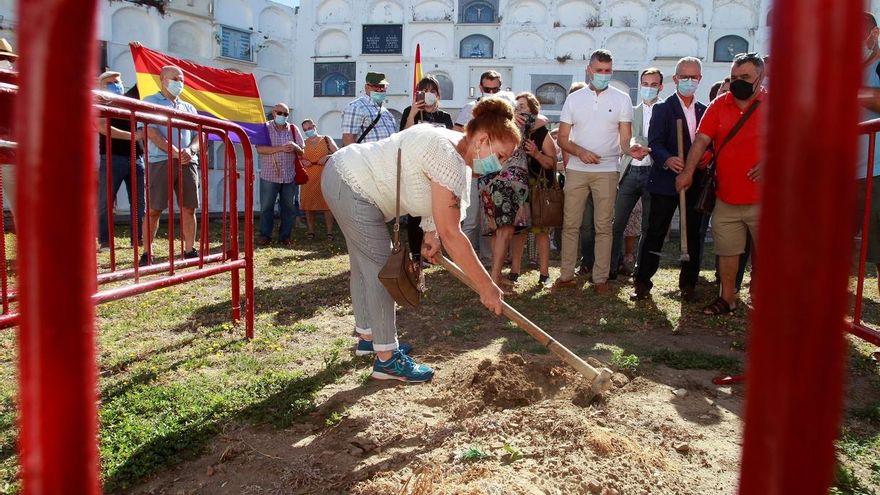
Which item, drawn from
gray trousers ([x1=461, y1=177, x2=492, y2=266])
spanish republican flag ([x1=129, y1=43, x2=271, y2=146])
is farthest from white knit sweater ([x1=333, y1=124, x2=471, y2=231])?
spanish republican flag ([x1=129, y1=43, x2=271, y2=146])

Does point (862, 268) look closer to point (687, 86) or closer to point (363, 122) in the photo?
point (687, 86)

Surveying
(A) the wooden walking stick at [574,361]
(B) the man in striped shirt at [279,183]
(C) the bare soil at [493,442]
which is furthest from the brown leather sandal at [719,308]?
(B) the man in striped shirt at [279,183]

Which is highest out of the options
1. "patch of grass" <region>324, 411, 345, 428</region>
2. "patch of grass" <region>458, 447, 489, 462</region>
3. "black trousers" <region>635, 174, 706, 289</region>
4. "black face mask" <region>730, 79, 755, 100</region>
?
"black face mask" <region>730, 79, 755, 100</region>

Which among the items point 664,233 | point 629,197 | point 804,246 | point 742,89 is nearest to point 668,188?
point 664,233

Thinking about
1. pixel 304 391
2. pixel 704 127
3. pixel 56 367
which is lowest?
pixel 304 391

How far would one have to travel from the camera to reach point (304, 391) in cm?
319

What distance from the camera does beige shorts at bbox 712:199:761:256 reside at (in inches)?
179

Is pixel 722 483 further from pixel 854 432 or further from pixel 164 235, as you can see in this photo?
pixel 164 235

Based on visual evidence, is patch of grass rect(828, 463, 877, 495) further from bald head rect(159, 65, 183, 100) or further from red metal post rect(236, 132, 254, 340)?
bald head rect(159, 65, 183, 100)

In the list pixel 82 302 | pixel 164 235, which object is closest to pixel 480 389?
pixel 82 302

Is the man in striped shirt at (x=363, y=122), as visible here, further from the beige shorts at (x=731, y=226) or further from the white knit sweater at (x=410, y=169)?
the beige shorts at (x=731, y=226)

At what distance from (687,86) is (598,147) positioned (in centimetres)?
85

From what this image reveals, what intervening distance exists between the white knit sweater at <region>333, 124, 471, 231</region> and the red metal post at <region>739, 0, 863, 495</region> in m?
2.55

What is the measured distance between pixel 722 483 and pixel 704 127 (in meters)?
3.05
